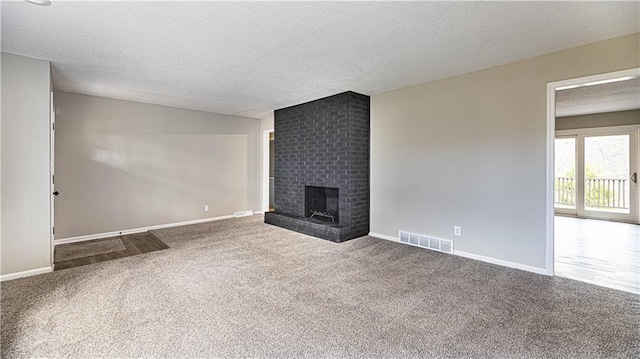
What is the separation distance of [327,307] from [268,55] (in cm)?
253

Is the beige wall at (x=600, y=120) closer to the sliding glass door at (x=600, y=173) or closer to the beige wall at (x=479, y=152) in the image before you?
the sliding glass door at (x=600, y=173)

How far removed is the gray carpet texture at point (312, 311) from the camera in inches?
72.1

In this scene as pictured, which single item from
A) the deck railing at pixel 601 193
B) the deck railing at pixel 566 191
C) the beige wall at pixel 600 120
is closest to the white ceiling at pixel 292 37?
the beige wall at pixel 600 120

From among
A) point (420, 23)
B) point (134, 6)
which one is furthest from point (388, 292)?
point (134, 6)

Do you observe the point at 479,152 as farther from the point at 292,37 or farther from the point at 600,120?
the point at 600,120

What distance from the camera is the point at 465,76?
362 cm

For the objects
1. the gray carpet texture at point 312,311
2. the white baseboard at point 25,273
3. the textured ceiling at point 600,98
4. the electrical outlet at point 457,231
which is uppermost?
the textured ceiling at point 600,98

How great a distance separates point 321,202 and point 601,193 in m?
6.20

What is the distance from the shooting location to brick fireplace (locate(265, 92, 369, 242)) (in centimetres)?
454

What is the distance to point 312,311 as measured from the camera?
2.29m

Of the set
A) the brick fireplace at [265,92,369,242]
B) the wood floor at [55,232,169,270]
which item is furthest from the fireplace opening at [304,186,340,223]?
the wood floor at [55,232,169,270]

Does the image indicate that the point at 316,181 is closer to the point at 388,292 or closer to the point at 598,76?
the point at 388,292

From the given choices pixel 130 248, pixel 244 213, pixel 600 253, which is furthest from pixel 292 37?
pixel 244 213

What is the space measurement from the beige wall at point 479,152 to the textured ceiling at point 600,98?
193cm
